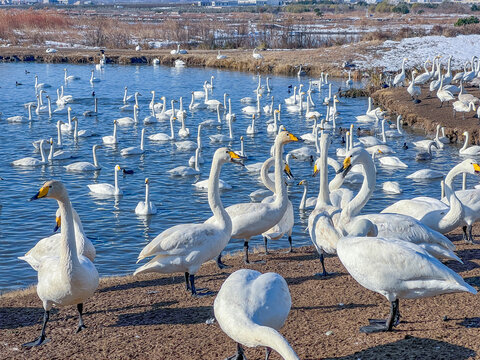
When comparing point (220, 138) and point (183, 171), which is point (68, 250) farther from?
point (220, 138)

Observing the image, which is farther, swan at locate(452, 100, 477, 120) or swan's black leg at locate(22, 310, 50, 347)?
swan at locate(452, 100, 477, 120)

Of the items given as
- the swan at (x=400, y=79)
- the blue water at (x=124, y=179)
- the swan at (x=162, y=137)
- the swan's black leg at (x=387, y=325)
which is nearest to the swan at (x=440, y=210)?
the swan's black leg at (x=387, y=325)

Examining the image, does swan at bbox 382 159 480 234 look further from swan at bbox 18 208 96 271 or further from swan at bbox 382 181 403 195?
swan at bbox 382 181 403 195

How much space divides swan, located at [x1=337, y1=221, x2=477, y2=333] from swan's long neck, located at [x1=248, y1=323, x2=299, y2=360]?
1.50 metres

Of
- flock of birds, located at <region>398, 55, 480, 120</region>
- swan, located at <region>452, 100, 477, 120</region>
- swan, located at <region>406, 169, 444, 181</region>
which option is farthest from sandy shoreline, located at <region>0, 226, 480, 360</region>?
flock of birds, located at <region>398, 55, 480, 120</region>

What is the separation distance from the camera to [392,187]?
1652cm

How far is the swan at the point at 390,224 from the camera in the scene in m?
7.45

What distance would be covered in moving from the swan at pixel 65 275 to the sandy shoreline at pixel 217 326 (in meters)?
0.37

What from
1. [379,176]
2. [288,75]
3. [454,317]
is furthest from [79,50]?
[454,317]

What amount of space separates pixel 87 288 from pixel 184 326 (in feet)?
3.45

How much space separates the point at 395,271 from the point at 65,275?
3.19 meters

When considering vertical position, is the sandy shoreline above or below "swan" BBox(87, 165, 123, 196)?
above

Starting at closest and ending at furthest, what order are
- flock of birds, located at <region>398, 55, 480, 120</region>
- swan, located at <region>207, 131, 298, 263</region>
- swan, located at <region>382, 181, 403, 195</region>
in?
1. swan, located at <region>207, 131, 298, 263</region>
2. swan, located at <region>382, 181, 403, 195</region>
3. flock of birds, located at <region>398, 55, 480, 120</region>

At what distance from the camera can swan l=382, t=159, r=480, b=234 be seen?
28.6 ft
